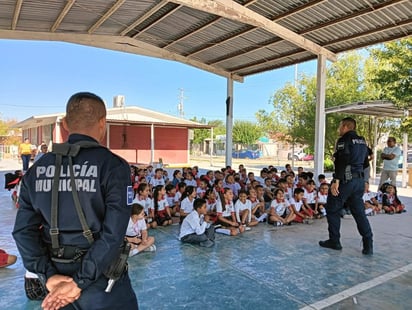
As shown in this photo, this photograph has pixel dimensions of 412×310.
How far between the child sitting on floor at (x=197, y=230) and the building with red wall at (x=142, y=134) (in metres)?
12.4

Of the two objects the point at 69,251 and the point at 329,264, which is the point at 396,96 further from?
the point at 69,251

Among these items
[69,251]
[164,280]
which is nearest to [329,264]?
[164,280]

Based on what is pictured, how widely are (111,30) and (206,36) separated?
244 cm

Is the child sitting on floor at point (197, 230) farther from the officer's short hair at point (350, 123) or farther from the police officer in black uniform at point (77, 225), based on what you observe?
the police officer in black uniform at point (77, 225)

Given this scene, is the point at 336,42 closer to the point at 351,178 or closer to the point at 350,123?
the point at 350,123

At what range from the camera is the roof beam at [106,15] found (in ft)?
22.8

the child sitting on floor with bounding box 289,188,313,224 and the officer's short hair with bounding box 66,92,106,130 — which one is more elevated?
the officer's short hair with bounding box 66,92,106,130

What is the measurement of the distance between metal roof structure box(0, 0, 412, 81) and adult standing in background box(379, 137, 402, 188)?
240 centimetres

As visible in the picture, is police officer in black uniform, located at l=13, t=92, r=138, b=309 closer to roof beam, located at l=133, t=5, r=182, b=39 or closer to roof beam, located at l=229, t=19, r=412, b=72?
roof beam, located at l=133, t=5, r=182, b=39

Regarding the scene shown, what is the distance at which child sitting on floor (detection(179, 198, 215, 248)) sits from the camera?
4.57 metres

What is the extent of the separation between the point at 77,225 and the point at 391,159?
7918 mm

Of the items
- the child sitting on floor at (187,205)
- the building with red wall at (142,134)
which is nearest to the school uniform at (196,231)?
the child sitting on floor at (187,205)

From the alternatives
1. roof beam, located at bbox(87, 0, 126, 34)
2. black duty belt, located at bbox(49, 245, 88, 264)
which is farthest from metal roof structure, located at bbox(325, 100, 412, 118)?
black duty belt, located at bbox(49, 245, 88, 264)

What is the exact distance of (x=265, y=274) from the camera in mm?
3549
